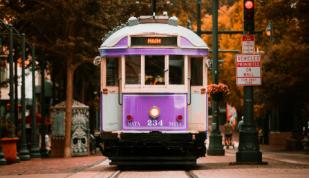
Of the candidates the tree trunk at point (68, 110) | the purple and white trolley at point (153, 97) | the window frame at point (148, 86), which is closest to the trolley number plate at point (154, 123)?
the purple and white trolley at point (153, 97)

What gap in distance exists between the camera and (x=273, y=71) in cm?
3891

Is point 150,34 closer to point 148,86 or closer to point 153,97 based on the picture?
point 148,86

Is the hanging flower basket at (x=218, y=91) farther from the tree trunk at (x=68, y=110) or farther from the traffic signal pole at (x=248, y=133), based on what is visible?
the traffic signal pole at (x=248, y=133)

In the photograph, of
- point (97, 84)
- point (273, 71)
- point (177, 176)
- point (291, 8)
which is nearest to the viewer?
point (177, 176)

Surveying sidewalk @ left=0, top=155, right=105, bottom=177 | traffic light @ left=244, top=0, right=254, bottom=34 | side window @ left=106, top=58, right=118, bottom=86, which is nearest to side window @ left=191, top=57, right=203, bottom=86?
traffic light @ left=244, top=0, right=254, bottom=34

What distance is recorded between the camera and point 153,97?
2080 cm

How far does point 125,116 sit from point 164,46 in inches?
75.9

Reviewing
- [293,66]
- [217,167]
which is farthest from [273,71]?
[217,167]

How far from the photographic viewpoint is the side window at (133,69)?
68.6ft

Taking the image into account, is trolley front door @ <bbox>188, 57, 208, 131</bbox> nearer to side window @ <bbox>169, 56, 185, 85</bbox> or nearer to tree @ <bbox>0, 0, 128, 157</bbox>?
side window @ <bbox>169, 56, 185, 85</bbox>

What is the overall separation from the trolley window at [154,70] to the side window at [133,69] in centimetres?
19

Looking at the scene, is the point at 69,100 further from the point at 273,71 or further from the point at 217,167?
the point at 217,167

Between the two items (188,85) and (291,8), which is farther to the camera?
(291,8)

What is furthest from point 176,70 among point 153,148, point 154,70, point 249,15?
point 249,15
